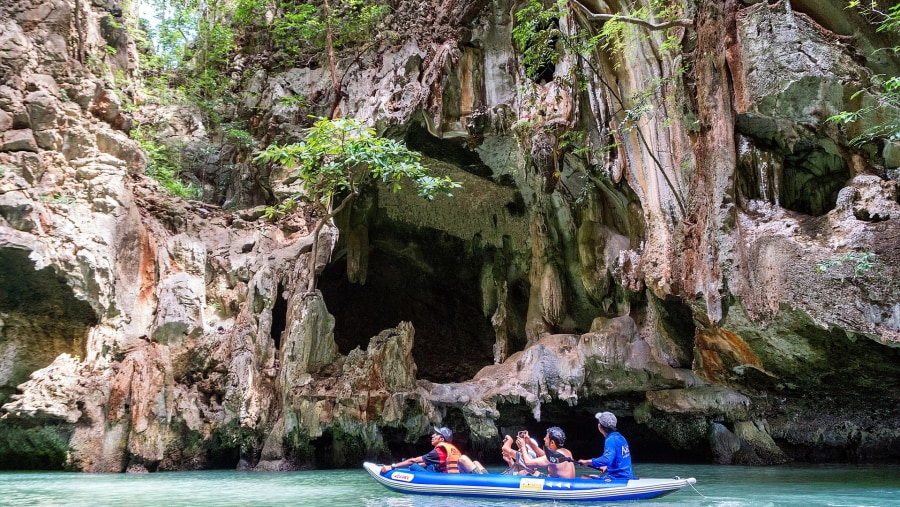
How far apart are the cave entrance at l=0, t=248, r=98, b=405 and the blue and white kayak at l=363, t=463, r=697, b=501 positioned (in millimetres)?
7431

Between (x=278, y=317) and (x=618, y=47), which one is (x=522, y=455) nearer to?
(x=618, y=47)

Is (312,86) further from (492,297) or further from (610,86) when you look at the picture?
(610,86)

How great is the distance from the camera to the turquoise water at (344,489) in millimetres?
6914

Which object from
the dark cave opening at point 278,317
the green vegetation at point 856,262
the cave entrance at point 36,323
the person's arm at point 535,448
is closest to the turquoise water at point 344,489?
the person's arm at point 535,448

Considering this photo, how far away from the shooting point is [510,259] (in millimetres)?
15797

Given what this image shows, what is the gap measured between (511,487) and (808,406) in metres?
7.19

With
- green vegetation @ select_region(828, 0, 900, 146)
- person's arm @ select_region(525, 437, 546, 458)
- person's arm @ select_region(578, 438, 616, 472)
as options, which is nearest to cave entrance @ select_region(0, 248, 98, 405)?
person's arm @ select_region(525, 437, 546, 458)

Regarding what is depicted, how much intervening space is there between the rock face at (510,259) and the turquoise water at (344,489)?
1.10 m

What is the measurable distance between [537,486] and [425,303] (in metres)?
11.2

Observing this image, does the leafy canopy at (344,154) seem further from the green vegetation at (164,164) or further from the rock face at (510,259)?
the green vegetation at (164,164)

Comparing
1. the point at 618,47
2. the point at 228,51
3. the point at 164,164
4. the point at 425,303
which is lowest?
the point at 425,303

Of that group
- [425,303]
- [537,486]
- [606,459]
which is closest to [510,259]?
[425,303]

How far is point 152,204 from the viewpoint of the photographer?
45.5 ft

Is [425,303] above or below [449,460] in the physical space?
above
